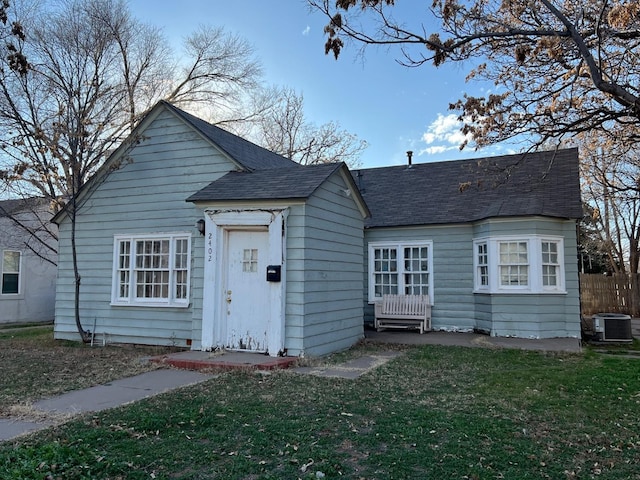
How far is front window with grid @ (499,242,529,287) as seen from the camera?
446 inches

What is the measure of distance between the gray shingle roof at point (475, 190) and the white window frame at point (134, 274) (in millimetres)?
5760

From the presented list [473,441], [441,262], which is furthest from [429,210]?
[473,441]

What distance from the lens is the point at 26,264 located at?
16.9 meters

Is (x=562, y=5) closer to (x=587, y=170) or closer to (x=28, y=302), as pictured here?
(x=587, y=170)

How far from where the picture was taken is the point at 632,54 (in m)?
7.82

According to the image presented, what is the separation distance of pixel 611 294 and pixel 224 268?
17.1m

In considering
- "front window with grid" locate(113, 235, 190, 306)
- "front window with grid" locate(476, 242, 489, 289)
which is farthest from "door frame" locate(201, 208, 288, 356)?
"front window with grid" locate(476, 242, 489, 289)

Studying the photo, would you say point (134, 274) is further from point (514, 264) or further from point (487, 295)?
point (514, 264)

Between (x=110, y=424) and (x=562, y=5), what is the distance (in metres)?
9.34

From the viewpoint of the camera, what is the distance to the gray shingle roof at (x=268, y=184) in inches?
327

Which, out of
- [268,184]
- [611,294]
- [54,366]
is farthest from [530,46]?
[611,294]

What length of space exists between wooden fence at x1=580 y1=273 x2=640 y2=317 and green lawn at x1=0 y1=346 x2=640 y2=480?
1422cm

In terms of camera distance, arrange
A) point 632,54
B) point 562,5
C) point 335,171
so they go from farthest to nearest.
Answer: point 335,171, point 562,5, point 632,54

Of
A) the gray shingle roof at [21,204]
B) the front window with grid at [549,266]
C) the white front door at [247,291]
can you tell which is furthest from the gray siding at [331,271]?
the gray shingle roof at [21,204]
